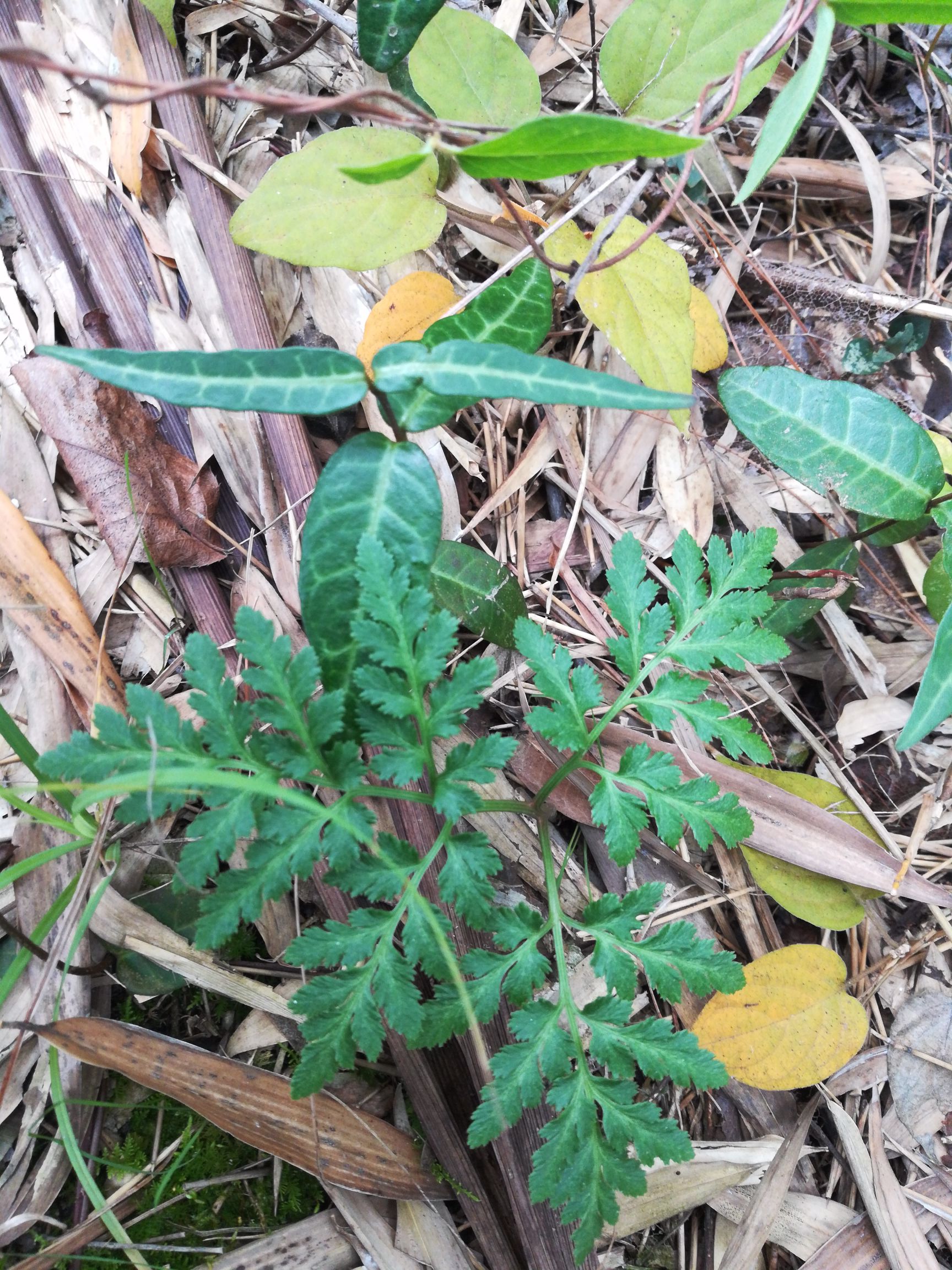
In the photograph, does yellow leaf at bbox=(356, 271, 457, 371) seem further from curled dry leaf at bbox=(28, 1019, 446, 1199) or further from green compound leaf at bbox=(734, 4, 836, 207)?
curled dry leaf at bbox=(28, 1019, 446, 1199)

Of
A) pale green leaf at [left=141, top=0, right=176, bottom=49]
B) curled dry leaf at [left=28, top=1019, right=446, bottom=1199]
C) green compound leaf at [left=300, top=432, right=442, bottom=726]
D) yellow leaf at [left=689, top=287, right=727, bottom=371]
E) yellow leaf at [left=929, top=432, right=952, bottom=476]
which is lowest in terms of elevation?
curled dry leaf at [left=28, top=1019, right=446, bottom=1199]

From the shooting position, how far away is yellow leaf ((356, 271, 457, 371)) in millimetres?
1479

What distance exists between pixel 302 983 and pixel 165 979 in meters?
0.24

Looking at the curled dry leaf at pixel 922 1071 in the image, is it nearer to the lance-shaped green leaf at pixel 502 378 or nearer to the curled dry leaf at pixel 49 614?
the lance-shaped green leaf at pixel 502 378

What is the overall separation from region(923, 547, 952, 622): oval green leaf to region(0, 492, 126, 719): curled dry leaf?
1.53 metres

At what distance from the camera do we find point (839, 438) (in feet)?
4.99

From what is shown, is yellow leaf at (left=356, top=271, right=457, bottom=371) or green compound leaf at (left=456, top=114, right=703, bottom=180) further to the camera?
yellow leaf at (left=356, top=271, right=457, bottom=371)

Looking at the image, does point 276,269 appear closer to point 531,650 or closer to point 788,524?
point 531,650

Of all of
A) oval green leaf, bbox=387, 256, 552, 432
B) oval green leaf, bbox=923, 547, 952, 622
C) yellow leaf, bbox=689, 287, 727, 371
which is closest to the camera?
oval green leaf, bbox=387, 256, 552, 432

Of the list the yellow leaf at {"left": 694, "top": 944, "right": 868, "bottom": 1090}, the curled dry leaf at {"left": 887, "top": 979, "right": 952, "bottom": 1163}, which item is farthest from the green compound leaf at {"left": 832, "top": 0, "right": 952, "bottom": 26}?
the curled dry leaf at {"left": 887, "top": 979, "right": 952, "bottom": 1163}

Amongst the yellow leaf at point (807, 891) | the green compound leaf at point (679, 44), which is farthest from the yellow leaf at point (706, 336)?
the yellow leaf at point (807, 891)

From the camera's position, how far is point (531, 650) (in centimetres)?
128

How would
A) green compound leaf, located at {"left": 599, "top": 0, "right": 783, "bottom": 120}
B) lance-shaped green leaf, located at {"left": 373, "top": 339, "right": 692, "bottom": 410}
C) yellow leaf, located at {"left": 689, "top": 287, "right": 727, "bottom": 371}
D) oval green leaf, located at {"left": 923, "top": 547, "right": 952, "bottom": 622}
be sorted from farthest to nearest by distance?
yellow leaf, located at {"left": 689, "top": 287, "right": 727, "bottom": 371} → oval green leaf, located at {"left": 923, "top": 547, "right": 952, "bottom": 622} → green compound leaf, located at {"left": 599, "top": 0, "right": 783, "bottom": 120} → lance-shaped green leaf, located at {"left": 373, "top": 339, "right": 692, "bottom": 410}

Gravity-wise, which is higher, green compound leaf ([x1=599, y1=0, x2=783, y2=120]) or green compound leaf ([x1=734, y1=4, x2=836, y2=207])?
green compound leaf ([x1=599, y1=0, x2=783, y2=120])
